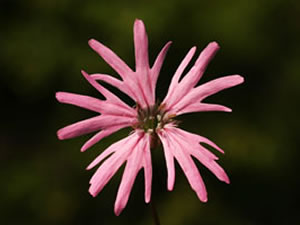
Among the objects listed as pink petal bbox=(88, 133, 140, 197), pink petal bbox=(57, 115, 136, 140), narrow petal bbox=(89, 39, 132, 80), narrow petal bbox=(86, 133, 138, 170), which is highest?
narrow petal bbox=(89, 39, 132, 80)

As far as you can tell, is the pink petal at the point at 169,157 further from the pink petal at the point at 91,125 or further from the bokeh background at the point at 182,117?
the bokeh background at the point at 182,117

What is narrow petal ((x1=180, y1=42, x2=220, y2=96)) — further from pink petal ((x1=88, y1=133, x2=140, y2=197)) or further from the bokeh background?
the bokeh background

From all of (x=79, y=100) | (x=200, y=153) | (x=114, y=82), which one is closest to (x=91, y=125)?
(x=79, y=100)

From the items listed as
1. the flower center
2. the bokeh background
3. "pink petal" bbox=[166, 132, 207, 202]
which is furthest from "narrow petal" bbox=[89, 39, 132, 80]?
the bokeh background

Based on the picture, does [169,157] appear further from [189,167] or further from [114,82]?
[114,82]
